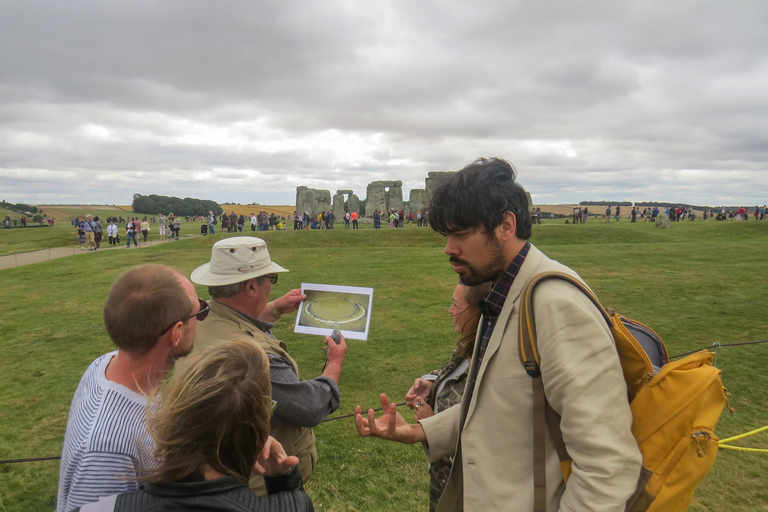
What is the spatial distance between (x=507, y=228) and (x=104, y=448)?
67.1 inches

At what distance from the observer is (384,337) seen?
8531mm

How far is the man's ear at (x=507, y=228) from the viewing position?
1.91 meters

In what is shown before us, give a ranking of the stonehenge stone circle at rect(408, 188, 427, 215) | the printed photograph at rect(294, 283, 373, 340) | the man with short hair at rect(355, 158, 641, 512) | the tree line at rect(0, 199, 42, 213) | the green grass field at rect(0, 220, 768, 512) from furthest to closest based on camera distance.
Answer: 1. the tree line at rect(0, 199, 42, 213)
2. the stonehenge stone circle at rect(408, 188, 427, 215)
3. the green grass field at rect(0, 220, 768, 512)
4. the printed photograph at rect(294, 283, 373, 340)
5. the man with short hair at rect(355, 158, 641, 512)

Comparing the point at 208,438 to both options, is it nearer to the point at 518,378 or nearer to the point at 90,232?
the point at 518,378

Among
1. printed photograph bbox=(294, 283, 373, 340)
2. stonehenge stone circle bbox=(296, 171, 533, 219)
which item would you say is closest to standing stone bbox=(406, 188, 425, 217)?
stonehenge stone circle bbox=(296, 171, 533, 219)

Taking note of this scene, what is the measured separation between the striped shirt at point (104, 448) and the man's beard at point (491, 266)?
136cm

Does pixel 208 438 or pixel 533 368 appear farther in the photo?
pixel 533 368

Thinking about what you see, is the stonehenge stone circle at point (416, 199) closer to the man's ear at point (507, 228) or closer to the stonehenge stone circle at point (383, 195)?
the stonehenge stone circle at point (383, 195)

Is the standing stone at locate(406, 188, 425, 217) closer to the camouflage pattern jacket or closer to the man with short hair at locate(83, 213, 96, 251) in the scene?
the man with short hair at locate(83, 213, 96, 251)

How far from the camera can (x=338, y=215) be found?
45.3 m

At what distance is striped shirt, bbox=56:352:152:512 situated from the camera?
1677mm

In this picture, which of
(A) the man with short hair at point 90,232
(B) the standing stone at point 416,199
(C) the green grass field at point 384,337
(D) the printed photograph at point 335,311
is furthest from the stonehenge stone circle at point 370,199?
(D) the printed photograph at point 335,311

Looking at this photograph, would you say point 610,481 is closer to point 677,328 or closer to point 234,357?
point 234,357

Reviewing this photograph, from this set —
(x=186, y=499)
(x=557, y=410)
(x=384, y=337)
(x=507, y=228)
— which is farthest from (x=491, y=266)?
(x=384, y=337)
